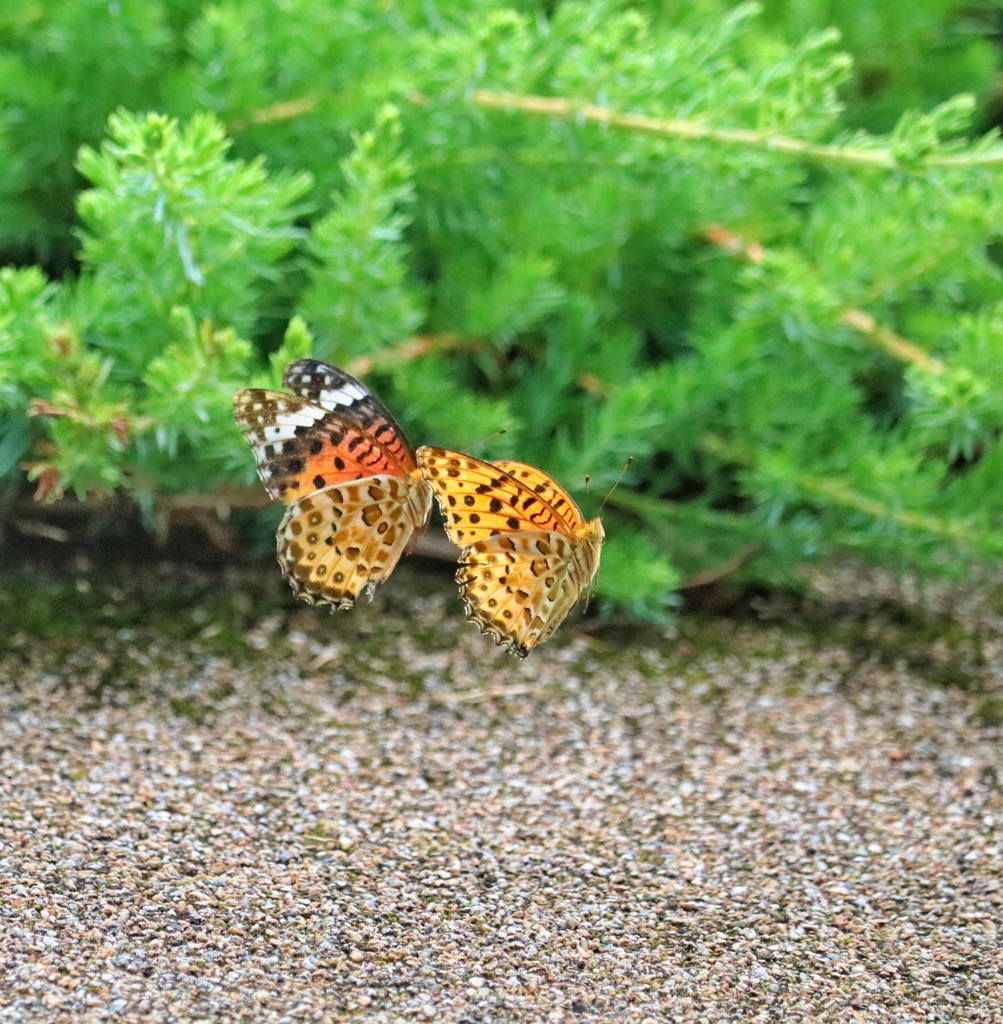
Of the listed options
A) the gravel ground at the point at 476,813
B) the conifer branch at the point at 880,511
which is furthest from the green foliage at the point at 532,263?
the gravel ground at the point at 476,813

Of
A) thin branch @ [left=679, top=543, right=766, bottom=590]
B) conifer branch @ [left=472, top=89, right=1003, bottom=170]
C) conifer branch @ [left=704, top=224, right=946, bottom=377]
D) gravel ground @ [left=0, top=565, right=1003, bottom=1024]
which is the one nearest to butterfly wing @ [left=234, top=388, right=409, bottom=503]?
gravel ground @ [left=0, top=565, right=1003, bottom=1024]

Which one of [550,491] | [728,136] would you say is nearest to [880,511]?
[728,136]

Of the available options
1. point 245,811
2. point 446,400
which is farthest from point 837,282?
point 245,811

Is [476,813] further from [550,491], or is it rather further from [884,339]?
[884,339]

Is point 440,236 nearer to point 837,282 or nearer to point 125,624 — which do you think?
point 837,282

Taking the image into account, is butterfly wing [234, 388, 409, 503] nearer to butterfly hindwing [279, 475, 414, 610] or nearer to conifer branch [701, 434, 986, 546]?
butterfly hindwing [279, 475, 414, 610]

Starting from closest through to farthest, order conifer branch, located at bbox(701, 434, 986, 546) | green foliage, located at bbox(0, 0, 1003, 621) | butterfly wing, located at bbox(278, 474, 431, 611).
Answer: butterfly wing, located at bbox(278, 474, 431, 611)
green foliage, located at bbox(0, 0, 1003, 621)
conifer branch, located at bbox(701, 434, 986, 546)

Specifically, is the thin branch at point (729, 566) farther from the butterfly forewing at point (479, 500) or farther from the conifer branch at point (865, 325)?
the butterfly forewing at point (479, 500)
